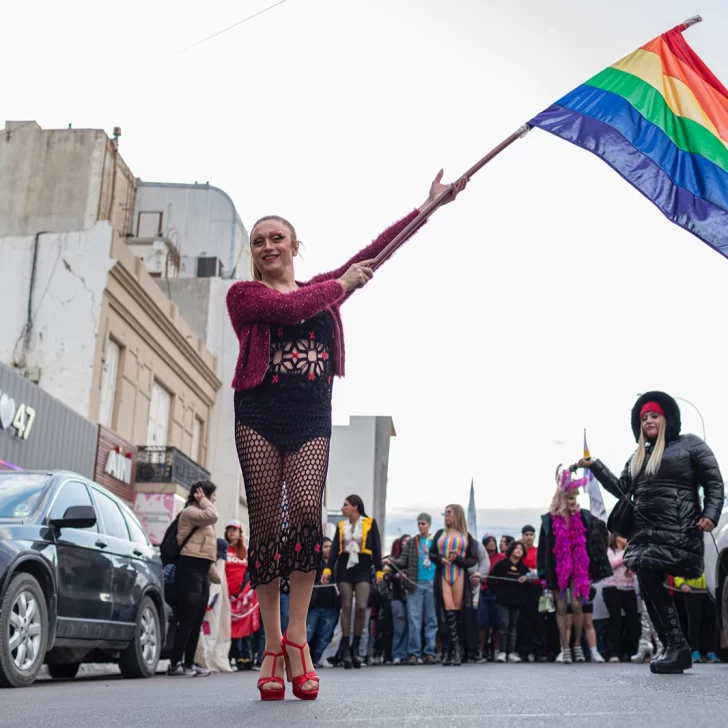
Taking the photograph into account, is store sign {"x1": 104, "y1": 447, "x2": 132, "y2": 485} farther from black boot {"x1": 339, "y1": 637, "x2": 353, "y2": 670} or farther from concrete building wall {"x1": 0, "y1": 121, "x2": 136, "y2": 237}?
black boot {"x1": 339, "y1": 637, "x2": 353, "y2": 670}

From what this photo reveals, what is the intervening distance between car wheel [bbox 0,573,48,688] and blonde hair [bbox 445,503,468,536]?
7.30 meters

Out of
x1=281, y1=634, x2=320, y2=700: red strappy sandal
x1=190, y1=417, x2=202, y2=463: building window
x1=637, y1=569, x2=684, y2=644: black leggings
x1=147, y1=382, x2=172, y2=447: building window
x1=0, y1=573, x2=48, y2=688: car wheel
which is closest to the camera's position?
x1=281, y1=634, x2=320, y2=700: red strappy sandal

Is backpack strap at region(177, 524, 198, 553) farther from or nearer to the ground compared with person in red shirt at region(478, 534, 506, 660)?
farther from the ground

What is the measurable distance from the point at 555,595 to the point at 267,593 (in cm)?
1003

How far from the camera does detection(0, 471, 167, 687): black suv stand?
7199mm

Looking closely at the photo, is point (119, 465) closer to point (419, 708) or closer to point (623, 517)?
point (623, 517)

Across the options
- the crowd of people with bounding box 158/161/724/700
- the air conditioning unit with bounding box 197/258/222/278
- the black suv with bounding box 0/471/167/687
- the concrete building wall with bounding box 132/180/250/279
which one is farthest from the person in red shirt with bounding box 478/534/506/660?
the concrete building wall with bounding box 132/180/250/279

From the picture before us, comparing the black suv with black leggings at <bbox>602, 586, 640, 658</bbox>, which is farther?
black leggings at <bbox>602, 586, 640, 658</bbox>

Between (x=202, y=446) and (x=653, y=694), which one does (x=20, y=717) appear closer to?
(x=653, y=694)

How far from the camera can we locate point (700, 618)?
1395 centimetres

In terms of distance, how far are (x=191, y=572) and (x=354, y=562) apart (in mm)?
3317

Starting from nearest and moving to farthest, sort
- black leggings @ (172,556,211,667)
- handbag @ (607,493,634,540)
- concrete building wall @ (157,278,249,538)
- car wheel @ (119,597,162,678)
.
Answer: handbag @ (607,493,634,540) → car wheel @ (119,597,162,678) → black leggings @ (172,556,211,667) → concrete building wall @ (157,278,249,538)

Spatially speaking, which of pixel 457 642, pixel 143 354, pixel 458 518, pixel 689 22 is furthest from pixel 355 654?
pixel 143 354

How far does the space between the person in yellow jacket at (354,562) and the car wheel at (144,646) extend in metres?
3.43
